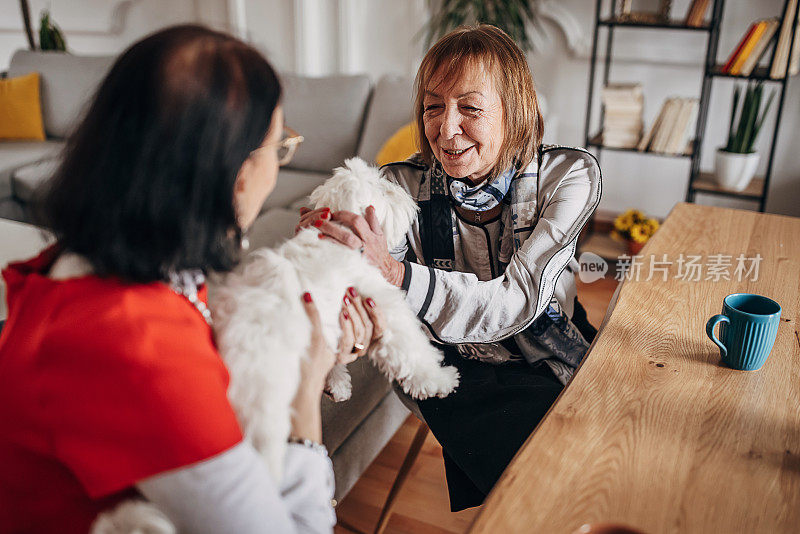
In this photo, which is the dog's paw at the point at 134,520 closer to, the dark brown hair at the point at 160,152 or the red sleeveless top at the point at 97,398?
the red sleeveless top at the point at 97,398

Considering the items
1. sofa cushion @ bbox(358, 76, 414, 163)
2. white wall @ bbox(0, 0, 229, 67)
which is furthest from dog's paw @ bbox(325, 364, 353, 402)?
white wall @ bbox(0, 0, 229, 67)

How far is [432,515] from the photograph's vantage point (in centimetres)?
172

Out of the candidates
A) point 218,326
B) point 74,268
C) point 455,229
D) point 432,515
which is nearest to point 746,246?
point 455,229

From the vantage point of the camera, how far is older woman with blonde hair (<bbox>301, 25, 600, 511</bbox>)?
3.93ft

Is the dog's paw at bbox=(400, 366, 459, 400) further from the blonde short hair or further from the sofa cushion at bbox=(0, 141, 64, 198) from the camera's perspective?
the sofa cushion at bbox=(0, 141, 64, 198)

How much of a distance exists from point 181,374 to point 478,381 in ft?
2.64

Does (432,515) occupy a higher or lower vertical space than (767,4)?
lower

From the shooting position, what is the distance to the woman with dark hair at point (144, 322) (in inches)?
24.4

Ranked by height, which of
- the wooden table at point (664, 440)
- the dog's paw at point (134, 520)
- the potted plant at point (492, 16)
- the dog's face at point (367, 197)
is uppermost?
the potted plant at point (492, 16)

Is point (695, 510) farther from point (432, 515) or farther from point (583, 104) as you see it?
point (583, 104)

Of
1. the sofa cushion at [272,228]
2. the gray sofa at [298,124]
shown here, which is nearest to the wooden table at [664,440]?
the sofa cushion at [272,228]

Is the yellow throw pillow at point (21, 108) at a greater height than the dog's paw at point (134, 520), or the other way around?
the dog's paw at point (134, 520)

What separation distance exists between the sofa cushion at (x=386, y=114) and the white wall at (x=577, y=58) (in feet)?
2.23

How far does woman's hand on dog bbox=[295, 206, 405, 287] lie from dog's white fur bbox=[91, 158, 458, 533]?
1.0 inches
